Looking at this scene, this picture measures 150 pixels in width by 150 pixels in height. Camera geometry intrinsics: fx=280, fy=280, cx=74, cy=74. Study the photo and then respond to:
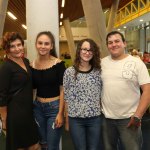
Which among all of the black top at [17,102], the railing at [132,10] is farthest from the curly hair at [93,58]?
the railing at [132,10]

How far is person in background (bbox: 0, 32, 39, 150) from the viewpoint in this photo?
293 cm

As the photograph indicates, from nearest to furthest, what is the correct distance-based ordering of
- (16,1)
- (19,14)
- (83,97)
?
(83,97) → (16,1) → (19,14)

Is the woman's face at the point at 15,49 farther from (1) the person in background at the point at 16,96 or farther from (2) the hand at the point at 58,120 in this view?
(2) the hand at the point at 58,120

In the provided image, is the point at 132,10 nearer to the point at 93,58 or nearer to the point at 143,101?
the point at 93,58

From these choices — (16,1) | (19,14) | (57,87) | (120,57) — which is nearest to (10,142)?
(57,87)

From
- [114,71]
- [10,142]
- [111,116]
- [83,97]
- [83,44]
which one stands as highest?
[83,44]

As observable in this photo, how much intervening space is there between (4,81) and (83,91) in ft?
2.71

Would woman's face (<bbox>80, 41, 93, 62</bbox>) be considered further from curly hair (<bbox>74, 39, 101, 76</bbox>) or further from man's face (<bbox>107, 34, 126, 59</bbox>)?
man's face (<bbox>107, 34, 126, 59</bbox>)

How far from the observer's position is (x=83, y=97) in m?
2.97

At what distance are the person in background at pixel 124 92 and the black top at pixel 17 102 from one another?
0.83m

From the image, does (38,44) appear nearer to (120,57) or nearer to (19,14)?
(120,57)

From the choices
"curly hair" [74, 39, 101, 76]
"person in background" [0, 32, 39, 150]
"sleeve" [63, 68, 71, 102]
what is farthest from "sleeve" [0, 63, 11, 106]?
"curly hair" [74, 39, 101, 76]

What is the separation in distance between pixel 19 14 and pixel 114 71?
15142 millimetres

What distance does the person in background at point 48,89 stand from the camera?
121 inches
